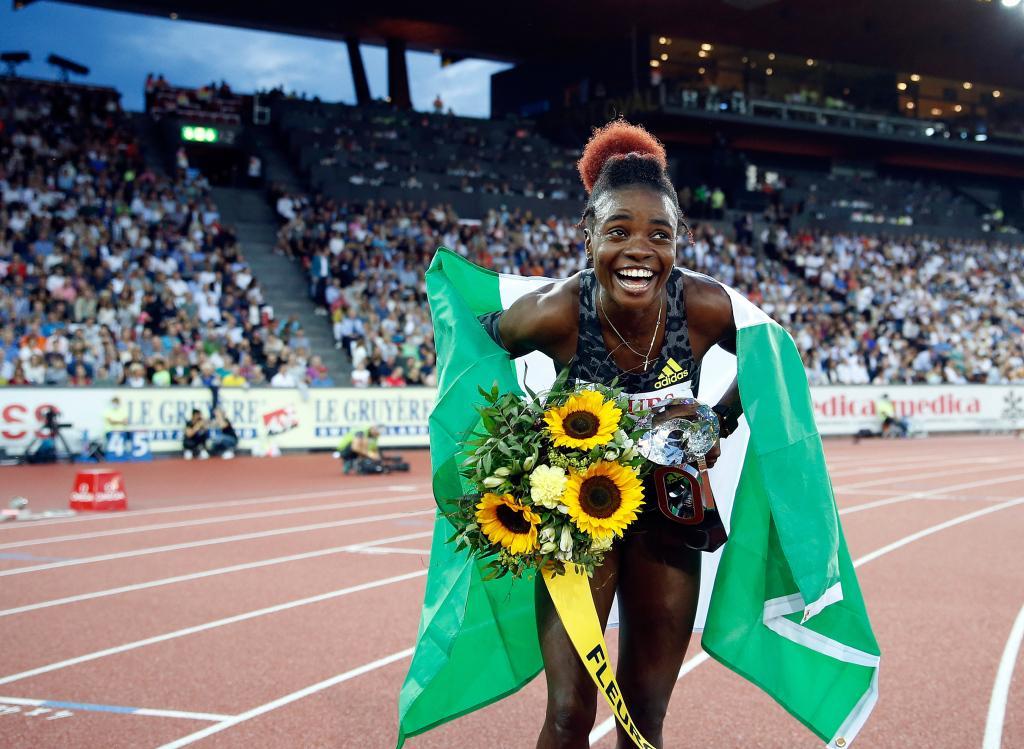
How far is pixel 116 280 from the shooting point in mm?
21000

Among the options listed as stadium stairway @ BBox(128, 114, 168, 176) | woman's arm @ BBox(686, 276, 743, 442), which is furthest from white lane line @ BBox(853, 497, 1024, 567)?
stadium stairway @ BBox(128, 114, 168, 176)

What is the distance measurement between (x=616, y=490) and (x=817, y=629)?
38.3 inches

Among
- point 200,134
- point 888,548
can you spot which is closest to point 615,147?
point 888,548

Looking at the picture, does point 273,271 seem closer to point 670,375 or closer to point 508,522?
point 670,375

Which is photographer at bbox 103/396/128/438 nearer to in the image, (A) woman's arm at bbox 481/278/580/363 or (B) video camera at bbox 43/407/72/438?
(B) video camera at bbox 43/407/72/438

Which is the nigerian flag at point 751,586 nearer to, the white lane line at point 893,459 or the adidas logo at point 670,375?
the adidas logo at point 670,375

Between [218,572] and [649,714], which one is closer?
[649,714]

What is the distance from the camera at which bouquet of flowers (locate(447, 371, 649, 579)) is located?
3.16 meters

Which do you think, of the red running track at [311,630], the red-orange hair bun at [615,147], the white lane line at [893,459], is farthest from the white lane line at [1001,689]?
the white lane line at [893,459]

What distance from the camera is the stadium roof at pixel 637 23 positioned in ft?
115

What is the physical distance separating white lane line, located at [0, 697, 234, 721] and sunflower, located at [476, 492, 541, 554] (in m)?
2.81

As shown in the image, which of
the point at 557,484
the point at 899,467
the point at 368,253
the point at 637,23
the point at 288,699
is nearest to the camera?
the point at 557,484

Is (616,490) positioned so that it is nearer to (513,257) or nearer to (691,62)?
(513,257)

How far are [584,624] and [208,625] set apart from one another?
4806 millimetres
